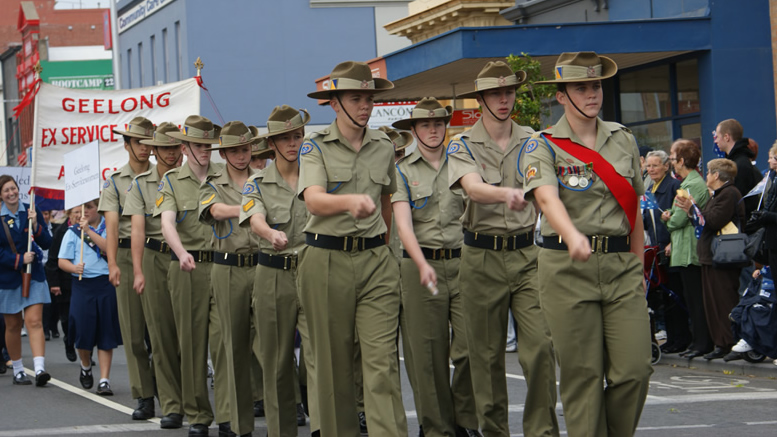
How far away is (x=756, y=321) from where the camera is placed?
12.0 metres

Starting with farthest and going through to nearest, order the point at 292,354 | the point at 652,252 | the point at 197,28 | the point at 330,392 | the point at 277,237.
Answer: the point at 197,28
the point at 652,252
the point at 292,354
the point at 277,237
the point at 330,392

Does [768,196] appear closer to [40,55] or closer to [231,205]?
[231,205]

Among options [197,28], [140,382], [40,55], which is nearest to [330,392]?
[140,382]

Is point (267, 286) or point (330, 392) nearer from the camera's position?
point (330, 392)

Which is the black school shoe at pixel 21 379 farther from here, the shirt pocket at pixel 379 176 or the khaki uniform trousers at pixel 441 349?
the shirt pocket at pixel 379 176

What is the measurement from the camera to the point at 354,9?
47.6 m

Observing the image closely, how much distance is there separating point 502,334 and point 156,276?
346cm

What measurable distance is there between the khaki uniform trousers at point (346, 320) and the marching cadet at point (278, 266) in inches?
41.3

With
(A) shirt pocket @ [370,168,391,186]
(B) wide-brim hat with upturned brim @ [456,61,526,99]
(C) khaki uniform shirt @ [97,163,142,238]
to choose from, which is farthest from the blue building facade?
(A) shirt pocket @ [370,168,391,186]

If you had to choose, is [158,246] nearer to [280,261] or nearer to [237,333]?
[237,333]

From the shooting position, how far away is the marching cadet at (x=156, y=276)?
9898 mm

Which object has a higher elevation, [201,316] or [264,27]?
[264,27]

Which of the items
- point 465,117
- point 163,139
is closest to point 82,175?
point 163,139

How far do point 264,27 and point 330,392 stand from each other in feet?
130
